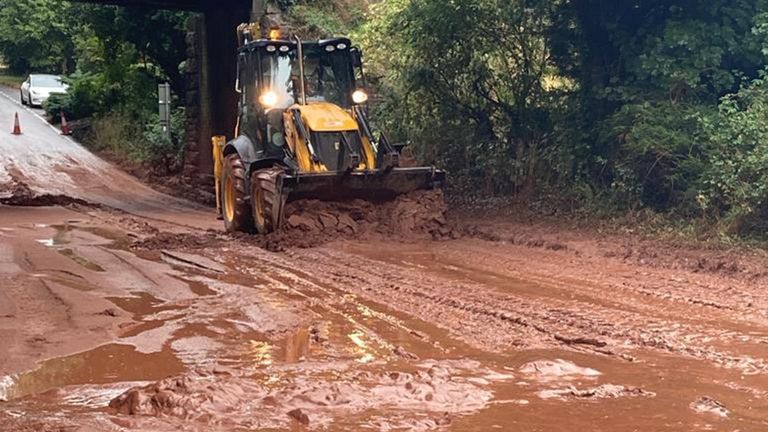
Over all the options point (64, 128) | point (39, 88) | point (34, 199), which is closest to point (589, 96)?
point (34, 199)

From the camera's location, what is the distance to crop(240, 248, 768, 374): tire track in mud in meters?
6.77

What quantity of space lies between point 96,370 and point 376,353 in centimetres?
196

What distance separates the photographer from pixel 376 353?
6609 mm

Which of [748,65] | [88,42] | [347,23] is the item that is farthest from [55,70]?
[748,65]

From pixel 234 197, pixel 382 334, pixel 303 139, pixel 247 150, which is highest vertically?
pixel 303 139

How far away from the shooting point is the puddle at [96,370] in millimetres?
5789

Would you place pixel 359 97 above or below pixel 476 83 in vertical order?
below

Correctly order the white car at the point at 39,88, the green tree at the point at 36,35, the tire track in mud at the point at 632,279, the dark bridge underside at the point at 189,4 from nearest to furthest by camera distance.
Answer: the tire track in mud at the point at 632,279, the dark bridge underside at the point at 189,4, the white car at the point at 39,88, the green tree at the point at 36,35

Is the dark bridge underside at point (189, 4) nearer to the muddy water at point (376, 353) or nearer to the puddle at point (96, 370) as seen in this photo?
the muddy water at point (376, 353)

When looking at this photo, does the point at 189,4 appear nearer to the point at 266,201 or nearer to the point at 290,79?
the point at 290,79

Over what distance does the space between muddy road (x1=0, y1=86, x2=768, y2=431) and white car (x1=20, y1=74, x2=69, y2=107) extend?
26340mm

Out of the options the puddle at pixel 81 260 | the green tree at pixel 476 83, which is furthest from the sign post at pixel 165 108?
the puddle at pixel 81 260

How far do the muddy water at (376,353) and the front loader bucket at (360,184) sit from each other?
1563mm

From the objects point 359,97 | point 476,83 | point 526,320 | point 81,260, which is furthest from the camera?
point 476,83
